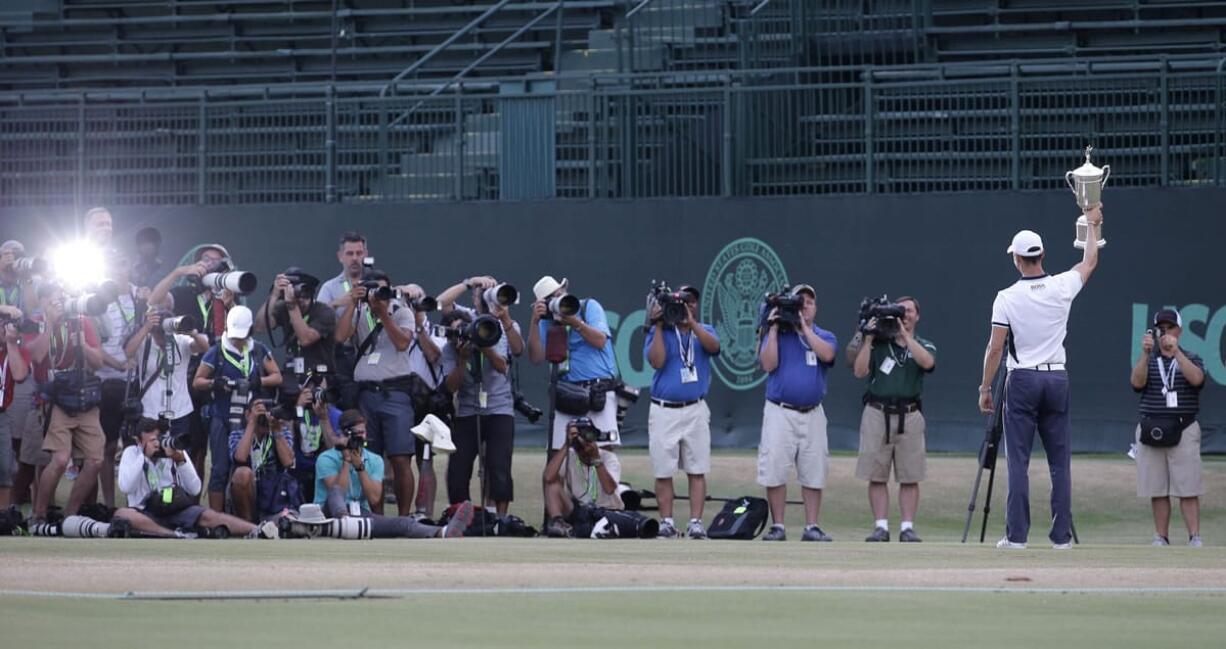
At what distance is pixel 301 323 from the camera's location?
14.0 m

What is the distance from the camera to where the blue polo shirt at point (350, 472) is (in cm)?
1348

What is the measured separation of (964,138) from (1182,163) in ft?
A: 6.72

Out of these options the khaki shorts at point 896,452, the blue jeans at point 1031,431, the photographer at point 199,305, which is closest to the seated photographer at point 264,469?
the photographer at point 199,305

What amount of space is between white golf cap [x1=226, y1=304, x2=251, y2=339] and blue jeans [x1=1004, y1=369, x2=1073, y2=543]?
5.65m

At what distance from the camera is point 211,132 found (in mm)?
20766

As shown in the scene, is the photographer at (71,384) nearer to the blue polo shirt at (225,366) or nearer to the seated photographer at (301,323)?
the blue polo shirt at (225,366)

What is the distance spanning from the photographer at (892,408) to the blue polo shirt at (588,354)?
1.91 m

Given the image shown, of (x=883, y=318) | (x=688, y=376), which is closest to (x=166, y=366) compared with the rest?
→ (x=688, y=376)

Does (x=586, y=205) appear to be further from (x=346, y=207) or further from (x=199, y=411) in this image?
(x=199, y=411)

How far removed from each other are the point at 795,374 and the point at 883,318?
0.77 metres

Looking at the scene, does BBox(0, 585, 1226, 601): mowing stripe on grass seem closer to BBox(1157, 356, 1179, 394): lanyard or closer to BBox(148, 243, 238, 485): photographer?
BBox(1157, 356, 1179, 394): lanyard

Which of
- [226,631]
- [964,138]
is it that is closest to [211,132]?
[964,138]

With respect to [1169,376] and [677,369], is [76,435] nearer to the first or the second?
[677,369]

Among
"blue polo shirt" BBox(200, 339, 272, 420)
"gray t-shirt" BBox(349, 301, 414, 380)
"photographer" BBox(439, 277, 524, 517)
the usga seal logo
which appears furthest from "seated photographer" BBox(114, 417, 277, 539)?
the usga seal logo
